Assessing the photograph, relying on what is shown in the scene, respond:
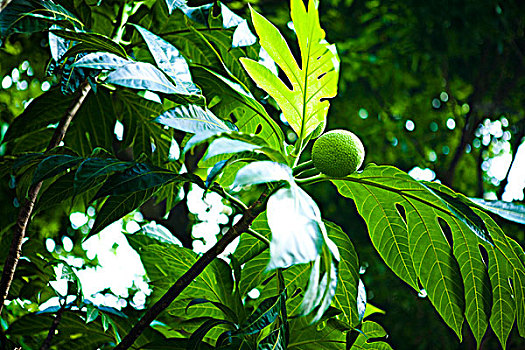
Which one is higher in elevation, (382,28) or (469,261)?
(469,261)

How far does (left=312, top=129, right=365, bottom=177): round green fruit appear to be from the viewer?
0.49 meters

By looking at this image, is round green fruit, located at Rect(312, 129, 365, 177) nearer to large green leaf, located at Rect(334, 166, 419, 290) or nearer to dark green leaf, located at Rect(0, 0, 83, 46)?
large green leaf, located at Rect(334, 166, 419, 290)

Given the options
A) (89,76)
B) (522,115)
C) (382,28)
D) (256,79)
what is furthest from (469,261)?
(522,115)

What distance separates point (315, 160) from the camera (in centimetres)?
51

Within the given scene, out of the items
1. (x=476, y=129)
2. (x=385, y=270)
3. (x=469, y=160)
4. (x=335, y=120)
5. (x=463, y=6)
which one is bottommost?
(x=385, y=270)

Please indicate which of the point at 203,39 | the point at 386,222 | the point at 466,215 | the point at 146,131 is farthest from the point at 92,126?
the point at 466,215

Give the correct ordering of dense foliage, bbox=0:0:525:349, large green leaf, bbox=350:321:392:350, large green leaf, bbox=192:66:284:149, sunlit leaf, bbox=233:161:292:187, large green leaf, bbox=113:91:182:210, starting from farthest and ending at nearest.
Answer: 1. large green leaf, bbox=113:91:182:210
2. large green leaf, bbox=350:321:392:350
3. large green leaf, bbox=192:66:284:149
4. dense foliage, bbox=0:0:525:349
5. sunlit leaf, bbox=233:161:292:187

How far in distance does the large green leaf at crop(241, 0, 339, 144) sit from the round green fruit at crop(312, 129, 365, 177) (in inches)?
2.8

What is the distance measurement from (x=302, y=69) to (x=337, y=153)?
0.11 meters

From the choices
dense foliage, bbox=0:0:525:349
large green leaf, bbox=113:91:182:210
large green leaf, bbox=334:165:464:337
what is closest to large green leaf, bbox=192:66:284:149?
dense foliage, bbox=0:0:525:349

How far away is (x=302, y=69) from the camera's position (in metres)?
0.55

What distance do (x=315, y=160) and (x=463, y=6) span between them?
72.2 inches

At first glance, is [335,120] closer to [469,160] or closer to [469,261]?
[469,160]

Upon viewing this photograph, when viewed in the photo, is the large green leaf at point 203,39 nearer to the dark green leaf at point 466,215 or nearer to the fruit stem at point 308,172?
the fruit stem at point 308,172
